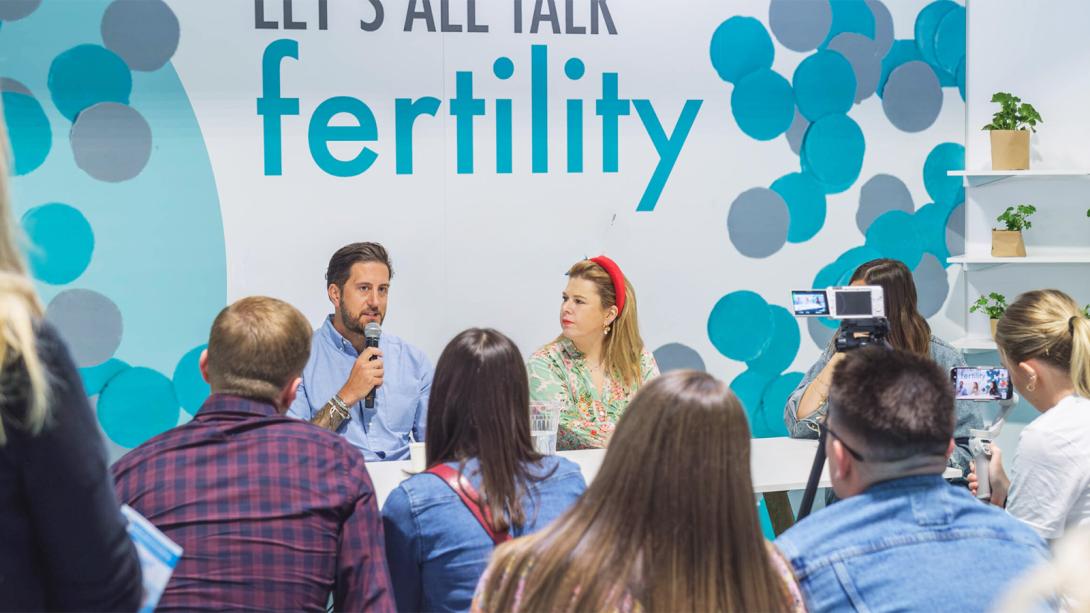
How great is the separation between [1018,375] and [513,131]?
2.29 meters

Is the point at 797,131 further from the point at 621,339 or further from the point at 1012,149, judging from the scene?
the point at 621,339

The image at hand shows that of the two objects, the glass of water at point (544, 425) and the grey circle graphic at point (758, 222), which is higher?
the grey circle graphic at point (758, 222)

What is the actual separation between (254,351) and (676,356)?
2.73 m

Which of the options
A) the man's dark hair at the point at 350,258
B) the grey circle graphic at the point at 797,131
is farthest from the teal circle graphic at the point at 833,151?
the man's dark hair at the point at 350,258

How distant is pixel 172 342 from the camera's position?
4039 mm

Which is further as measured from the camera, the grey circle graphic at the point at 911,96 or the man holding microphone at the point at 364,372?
the grey circle graphic at the point at 911,96

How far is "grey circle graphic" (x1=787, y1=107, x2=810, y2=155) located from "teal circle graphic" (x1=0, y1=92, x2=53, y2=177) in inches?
118

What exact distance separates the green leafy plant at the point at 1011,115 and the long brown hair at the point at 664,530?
3.54 metres

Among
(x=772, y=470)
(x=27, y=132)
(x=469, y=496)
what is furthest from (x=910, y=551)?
(x=27, y=132)

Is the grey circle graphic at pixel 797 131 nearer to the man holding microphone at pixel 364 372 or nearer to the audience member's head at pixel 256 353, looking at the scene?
the man holding microphone at pixel 364 372

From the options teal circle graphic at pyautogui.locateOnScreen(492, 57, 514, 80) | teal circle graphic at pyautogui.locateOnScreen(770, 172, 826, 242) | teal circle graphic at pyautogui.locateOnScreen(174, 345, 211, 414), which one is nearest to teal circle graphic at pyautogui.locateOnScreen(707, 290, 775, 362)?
teal circle graphic at pyautogui.locateOnScreen(770, 172, 826, 242)

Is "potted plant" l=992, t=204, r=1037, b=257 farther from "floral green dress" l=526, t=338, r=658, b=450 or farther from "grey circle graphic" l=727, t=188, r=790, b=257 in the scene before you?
"floral green dress" l=526, t=338, r=658, b=450

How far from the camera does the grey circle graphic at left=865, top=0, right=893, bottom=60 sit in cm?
440

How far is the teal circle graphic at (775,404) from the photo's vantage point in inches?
174
